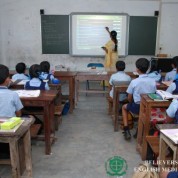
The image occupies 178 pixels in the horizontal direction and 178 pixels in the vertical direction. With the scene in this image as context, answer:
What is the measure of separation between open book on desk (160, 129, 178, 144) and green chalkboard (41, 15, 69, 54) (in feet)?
17.7

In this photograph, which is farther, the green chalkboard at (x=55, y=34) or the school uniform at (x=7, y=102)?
the green chalkboard at (x=55, y=34)

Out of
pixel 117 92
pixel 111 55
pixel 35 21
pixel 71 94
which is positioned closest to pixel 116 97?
pixel 117 92

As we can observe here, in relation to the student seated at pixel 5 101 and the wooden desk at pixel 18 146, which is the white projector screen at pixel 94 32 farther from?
the wooden desk at pixel 18 146

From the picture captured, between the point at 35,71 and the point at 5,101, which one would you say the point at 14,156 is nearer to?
the point at 5,101

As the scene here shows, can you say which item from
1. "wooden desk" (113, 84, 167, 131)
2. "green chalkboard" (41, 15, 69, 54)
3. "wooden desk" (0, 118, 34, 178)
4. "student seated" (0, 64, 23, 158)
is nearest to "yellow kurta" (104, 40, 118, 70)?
"green chalkboard" (41, 15, 69, 54)

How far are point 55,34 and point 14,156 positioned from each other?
529 cm

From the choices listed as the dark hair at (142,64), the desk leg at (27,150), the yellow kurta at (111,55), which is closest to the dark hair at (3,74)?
the desk leg at (27,150)

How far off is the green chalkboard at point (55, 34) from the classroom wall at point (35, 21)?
125 millimetres

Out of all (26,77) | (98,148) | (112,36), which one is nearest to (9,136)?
(98,148)

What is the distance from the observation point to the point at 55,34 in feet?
22.3

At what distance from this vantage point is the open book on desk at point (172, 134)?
173 cm

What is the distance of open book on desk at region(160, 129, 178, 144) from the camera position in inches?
68.3

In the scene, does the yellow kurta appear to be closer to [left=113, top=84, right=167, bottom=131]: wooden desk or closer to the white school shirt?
[left=113, top=84, right=167, bottom=131]: wooden desk

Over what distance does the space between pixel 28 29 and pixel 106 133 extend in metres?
4.53
